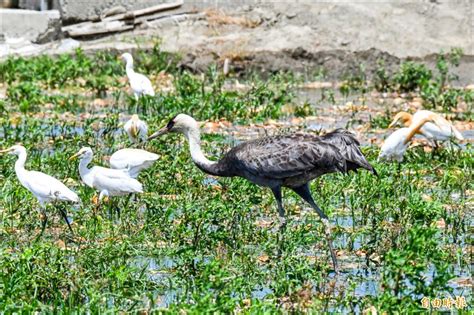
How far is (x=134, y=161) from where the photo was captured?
9891mm

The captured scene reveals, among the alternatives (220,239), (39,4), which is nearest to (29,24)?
(39,4)

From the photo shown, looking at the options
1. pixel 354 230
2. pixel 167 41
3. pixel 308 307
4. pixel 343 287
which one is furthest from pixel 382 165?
pixel 167 41

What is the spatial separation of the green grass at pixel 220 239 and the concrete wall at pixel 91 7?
22.2 ft

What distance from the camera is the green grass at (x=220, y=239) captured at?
651cm

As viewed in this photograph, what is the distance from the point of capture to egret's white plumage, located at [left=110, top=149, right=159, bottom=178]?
9.88 m

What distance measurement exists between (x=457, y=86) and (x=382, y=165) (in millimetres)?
7445

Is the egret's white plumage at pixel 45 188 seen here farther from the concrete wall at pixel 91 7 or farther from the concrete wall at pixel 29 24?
the concrete wall at pixel 91 7

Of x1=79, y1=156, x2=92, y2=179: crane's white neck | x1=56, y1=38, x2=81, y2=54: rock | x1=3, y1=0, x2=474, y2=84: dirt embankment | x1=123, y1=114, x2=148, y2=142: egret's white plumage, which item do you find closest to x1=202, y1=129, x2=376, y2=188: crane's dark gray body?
x1=79, y1=156, x2=92, y2=179: crane's white neck

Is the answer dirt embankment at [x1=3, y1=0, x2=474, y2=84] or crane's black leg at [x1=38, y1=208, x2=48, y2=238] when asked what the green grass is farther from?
dirt embankment at [x1=3, y1=0, x2=474, y2=84]

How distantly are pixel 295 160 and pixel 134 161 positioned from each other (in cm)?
182

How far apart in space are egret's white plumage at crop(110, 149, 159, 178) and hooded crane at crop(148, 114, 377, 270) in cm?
113

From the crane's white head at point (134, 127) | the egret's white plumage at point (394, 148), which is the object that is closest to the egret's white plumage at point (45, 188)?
the crane's white head at point (134, 127)

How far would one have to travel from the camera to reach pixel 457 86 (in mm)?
17797

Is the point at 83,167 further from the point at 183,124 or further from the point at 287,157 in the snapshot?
the point at 287,157
